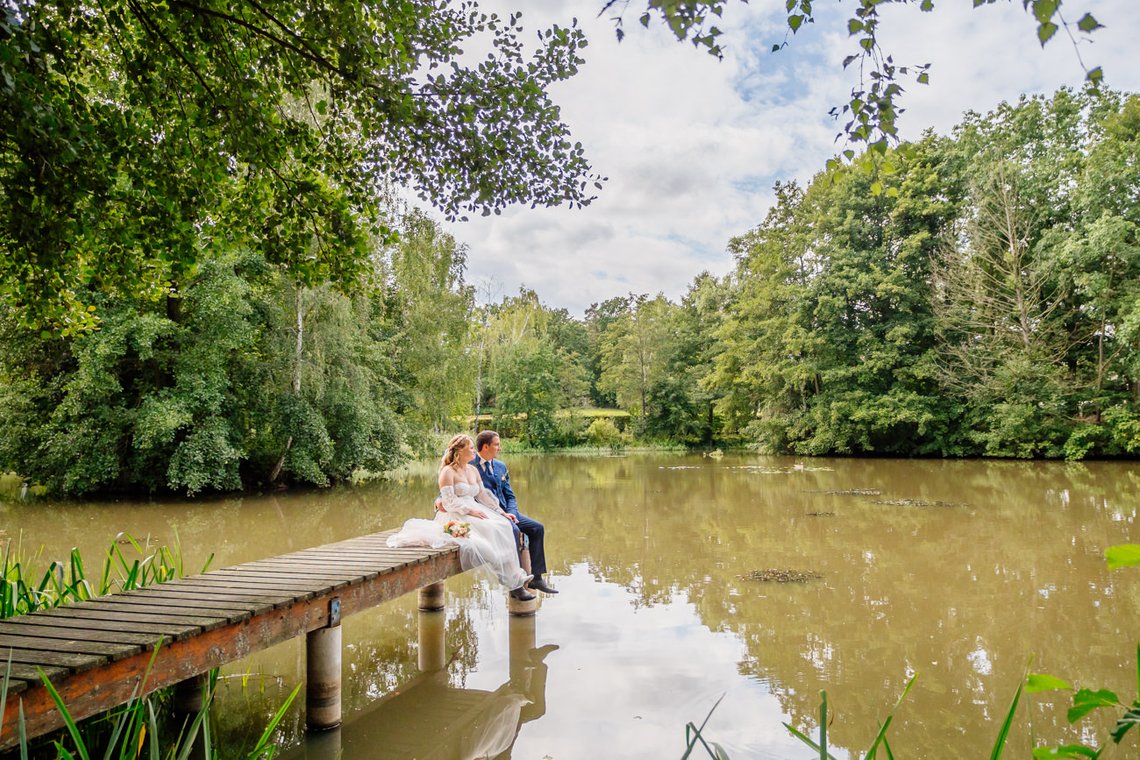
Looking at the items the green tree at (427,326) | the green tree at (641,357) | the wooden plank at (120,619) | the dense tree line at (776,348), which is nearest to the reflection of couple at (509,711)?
the wooden plank at (120,619)

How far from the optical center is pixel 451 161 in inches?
201

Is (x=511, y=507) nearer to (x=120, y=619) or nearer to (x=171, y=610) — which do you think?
(x=171, y=610)

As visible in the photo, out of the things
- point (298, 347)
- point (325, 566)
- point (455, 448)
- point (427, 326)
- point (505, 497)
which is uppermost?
point (427, 326)

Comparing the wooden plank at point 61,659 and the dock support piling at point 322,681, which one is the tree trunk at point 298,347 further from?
the wooden plank at point 61,659

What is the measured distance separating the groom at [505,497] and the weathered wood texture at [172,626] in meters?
1.49

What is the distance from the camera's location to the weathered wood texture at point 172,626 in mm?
→ 2824

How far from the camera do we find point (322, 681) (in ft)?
14.2

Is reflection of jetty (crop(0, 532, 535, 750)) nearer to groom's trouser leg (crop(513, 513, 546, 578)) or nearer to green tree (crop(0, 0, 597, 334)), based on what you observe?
groom's trouser leg (crop(513, 513, 546, 578))

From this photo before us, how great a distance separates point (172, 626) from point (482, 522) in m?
3.06

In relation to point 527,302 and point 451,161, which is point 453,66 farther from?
point 527,302

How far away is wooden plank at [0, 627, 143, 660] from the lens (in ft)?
9.87

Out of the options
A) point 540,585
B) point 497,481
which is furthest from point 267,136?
point 540,585

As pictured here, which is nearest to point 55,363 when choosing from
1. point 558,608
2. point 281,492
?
point 281,492

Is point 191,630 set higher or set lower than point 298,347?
lower
